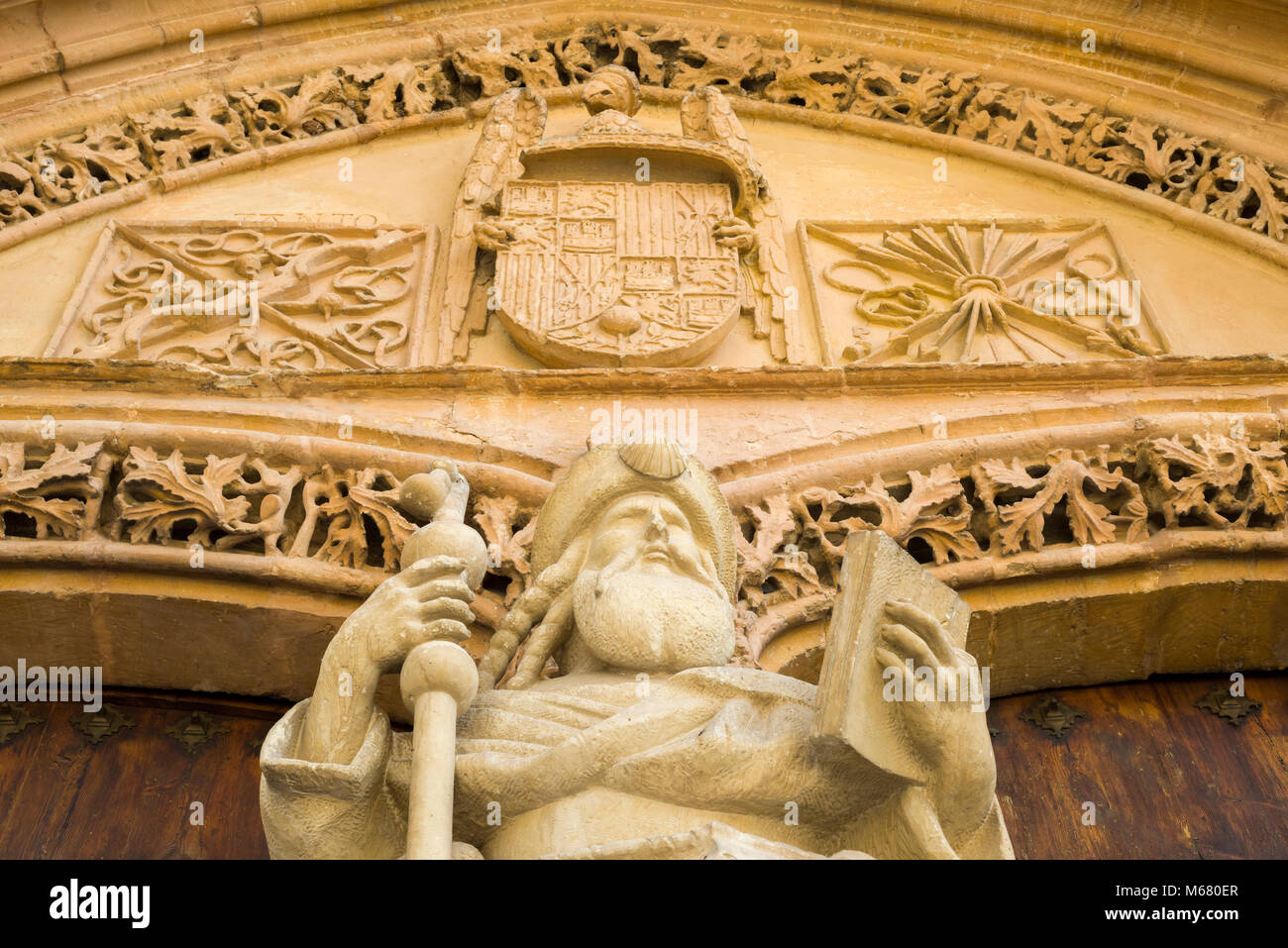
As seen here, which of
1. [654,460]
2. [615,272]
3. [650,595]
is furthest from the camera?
[615,272]

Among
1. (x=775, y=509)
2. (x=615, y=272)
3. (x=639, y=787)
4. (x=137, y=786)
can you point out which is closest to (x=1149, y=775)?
(x=775, y=509)

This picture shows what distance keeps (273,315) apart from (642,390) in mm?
1410

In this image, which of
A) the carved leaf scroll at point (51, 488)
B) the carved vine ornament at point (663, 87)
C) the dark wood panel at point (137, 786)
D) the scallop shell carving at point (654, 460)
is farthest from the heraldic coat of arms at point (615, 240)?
the scallop shell carving at point (654, 460)

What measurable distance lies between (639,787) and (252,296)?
3294 millimetres

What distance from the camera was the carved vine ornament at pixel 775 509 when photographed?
440cm

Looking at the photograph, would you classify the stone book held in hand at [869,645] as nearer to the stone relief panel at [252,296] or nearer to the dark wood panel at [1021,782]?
the dark wood panel at [1021,782]

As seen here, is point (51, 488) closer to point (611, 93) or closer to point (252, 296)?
point (252, 296)

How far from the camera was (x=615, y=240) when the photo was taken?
569 centimetres

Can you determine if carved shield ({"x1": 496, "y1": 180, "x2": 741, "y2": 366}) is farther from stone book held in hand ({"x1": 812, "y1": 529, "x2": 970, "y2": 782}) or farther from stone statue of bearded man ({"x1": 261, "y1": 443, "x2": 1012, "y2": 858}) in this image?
stone book held in hand ({"x1": 812, "y1": 529, "x2": 970, "y2": 782})

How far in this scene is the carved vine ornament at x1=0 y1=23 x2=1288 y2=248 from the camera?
6.38 metres

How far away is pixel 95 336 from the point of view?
541cm

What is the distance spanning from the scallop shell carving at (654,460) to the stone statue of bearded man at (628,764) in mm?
405

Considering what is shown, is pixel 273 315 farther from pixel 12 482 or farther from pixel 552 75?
pixel 552 75
